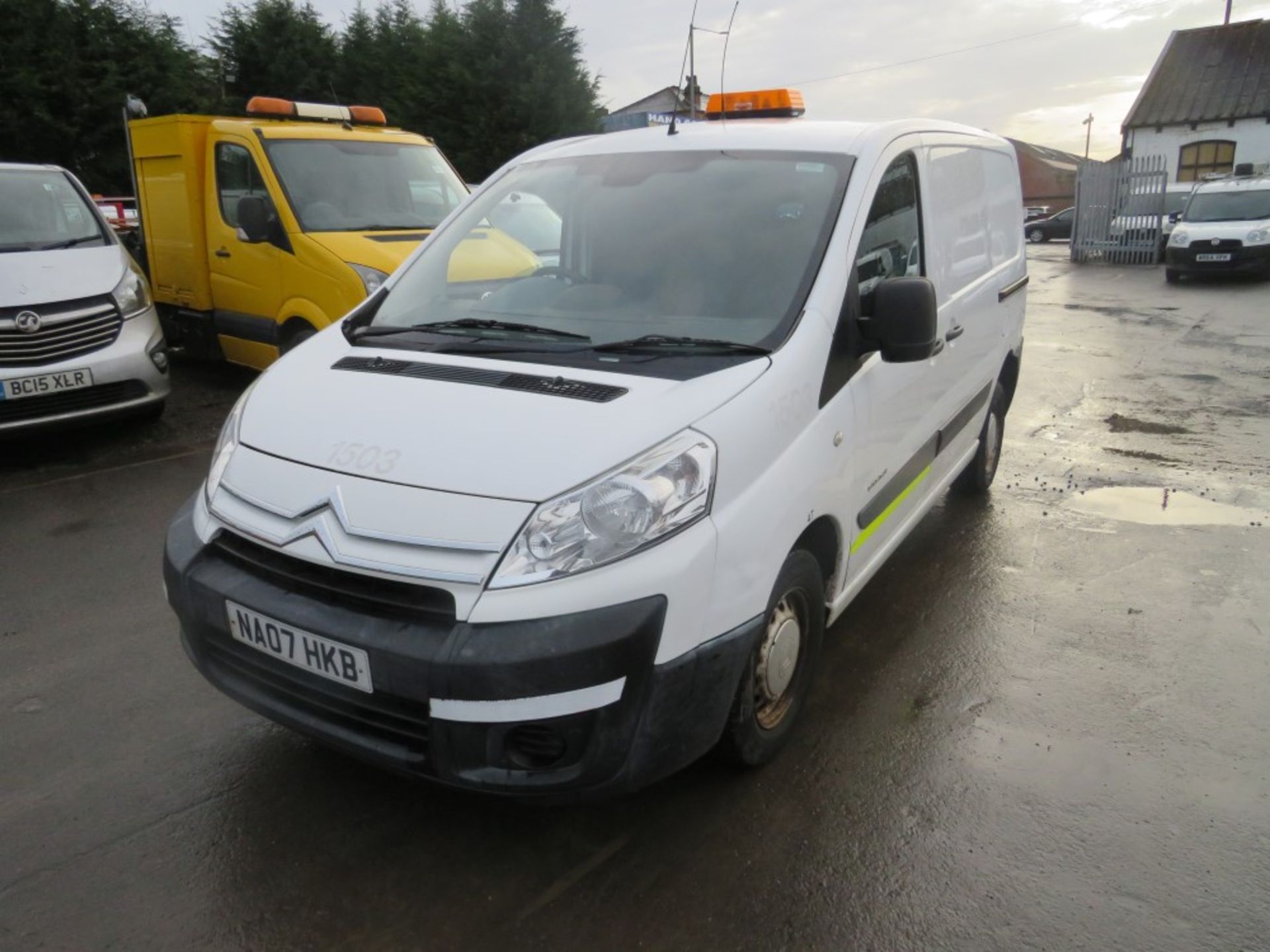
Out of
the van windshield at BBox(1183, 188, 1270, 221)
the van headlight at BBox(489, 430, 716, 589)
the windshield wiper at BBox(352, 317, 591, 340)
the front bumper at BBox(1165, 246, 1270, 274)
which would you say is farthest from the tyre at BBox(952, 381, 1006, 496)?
the van windshield at BBox(1183, 188, 1270, 221)

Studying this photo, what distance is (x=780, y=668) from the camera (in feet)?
9.21

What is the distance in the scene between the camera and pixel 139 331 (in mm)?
6406

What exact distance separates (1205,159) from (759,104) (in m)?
36.8

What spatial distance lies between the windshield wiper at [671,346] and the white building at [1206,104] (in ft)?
116

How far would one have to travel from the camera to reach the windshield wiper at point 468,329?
9.95ft

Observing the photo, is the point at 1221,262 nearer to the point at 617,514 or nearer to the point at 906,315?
the point at 906,315

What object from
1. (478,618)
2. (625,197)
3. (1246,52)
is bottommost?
(478,618)

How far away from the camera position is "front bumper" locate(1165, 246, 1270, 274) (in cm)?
1614

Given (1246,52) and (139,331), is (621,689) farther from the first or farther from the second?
(1246,52)

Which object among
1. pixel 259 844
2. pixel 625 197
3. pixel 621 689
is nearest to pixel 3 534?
pixel 259 844

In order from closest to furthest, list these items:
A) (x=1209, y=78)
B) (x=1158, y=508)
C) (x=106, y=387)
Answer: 1. (x=1158, y=508)
2. (x=106, y=387)
3. (x=1209, y=78)

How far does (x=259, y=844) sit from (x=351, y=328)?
1.70 meters

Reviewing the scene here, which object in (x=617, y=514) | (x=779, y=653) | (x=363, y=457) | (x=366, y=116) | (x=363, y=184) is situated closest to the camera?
(x=617, y=514)

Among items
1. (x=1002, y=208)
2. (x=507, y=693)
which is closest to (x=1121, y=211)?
(x=1002, y=208)
